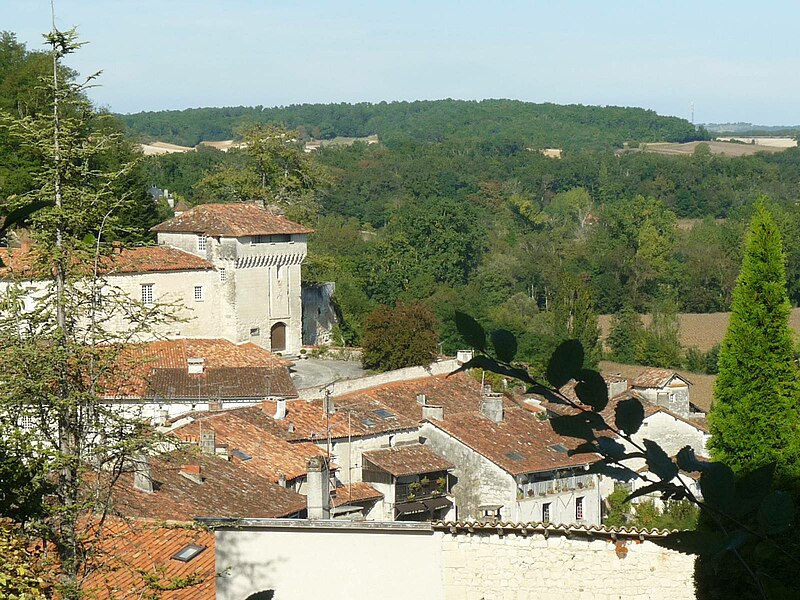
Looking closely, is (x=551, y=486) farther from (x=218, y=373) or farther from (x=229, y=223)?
(x=229, y=223)

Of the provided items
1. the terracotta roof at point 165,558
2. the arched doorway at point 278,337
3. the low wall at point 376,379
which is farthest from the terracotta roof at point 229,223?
the terracotta roof at point 165,558

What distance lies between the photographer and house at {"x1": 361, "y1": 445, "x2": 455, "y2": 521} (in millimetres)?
23812

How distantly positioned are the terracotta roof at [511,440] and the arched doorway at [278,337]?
28.4 ft

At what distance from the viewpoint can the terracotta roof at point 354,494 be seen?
71.7 ft

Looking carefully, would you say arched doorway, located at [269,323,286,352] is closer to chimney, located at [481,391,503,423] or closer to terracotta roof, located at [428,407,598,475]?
terracotta roof, located at [428,407,598,475]

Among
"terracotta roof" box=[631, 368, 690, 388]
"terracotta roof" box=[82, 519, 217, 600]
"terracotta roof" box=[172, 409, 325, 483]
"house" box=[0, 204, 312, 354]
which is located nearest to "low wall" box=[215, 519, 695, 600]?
"terracotta roof" box=[82, 519, 217, 600]

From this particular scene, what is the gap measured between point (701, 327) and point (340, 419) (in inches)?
1268

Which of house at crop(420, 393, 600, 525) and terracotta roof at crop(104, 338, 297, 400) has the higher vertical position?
terracotta roof at crop(104, 338, 297, 400)

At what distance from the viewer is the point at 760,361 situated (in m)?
13.1

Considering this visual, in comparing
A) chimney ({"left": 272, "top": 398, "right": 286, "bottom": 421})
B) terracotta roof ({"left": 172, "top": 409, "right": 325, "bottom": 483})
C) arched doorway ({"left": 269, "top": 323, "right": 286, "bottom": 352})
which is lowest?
arched doorway ({"left": 269, "top": 323, "right": 286, "bottom": 352})

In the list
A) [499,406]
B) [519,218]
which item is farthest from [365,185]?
[499,406]

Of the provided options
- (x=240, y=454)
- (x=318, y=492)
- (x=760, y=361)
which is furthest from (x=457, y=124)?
(x=760, y=361)

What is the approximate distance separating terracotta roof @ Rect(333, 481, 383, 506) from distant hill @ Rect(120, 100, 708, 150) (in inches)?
4989

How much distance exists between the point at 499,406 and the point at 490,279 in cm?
3333
